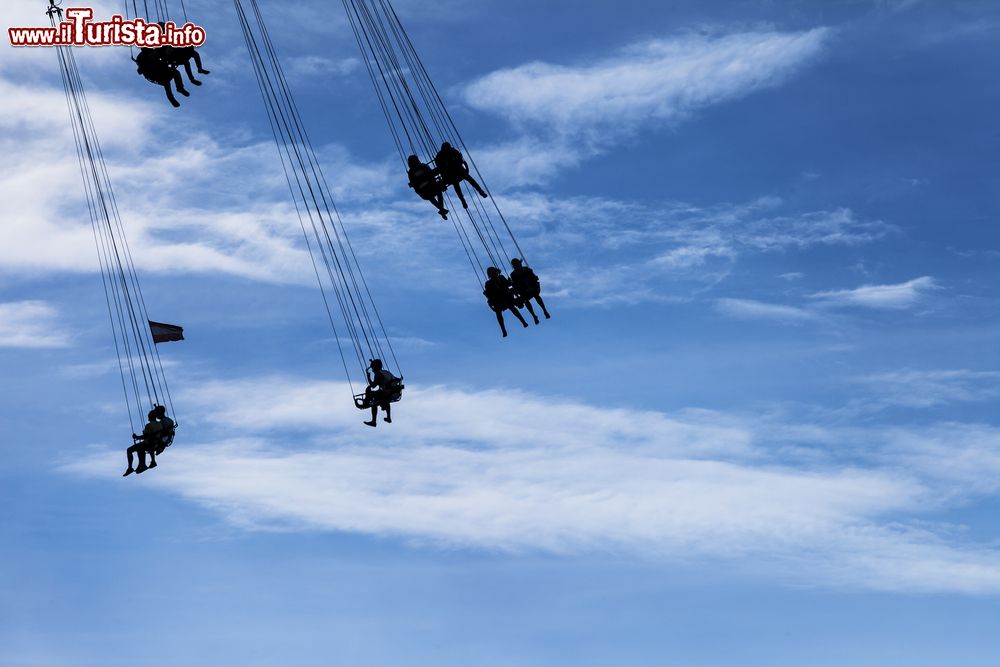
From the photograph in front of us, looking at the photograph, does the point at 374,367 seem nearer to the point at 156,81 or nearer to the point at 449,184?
the point at 449,184

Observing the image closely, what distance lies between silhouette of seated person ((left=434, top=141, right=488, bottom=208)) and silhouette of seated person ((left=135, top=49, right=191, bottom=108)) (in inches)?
322

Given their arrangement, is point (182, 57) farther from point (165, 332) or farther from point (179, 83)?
point (165, 332)

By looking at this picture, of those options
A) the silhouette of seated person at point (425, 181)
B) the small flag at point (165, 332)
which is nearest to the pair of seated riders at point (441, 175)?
the silhouette of seated person at point (425, 181)

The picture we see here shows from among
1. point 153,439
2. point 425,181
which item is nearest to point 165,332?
point 153,439

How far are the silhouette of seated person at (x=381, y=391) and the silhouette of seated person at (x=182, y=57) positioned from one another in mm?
9795

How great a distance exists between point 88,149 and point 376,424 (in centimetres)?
1393

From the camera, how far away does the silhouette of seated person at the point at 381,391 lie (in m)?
34.5

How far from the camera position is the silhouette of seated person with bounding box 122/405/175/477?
1411 inches

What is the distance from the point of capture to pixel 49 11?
39625mm

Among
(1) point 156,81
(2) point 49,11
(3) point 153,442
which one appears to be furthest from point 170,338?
(2) point 49,11

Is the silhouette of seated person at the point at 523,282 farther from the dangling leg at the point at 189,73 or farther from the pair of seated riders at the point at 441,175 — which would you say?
the dangling leg at the point at 189,73

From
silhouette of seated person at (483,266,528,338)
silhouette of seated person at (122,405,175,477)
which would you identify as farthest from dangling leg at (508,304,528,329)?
silhouette of seated person at (122,405,175,477)

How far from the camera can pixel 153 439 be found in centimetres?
3591

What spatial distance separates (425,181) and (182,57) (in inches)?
323
